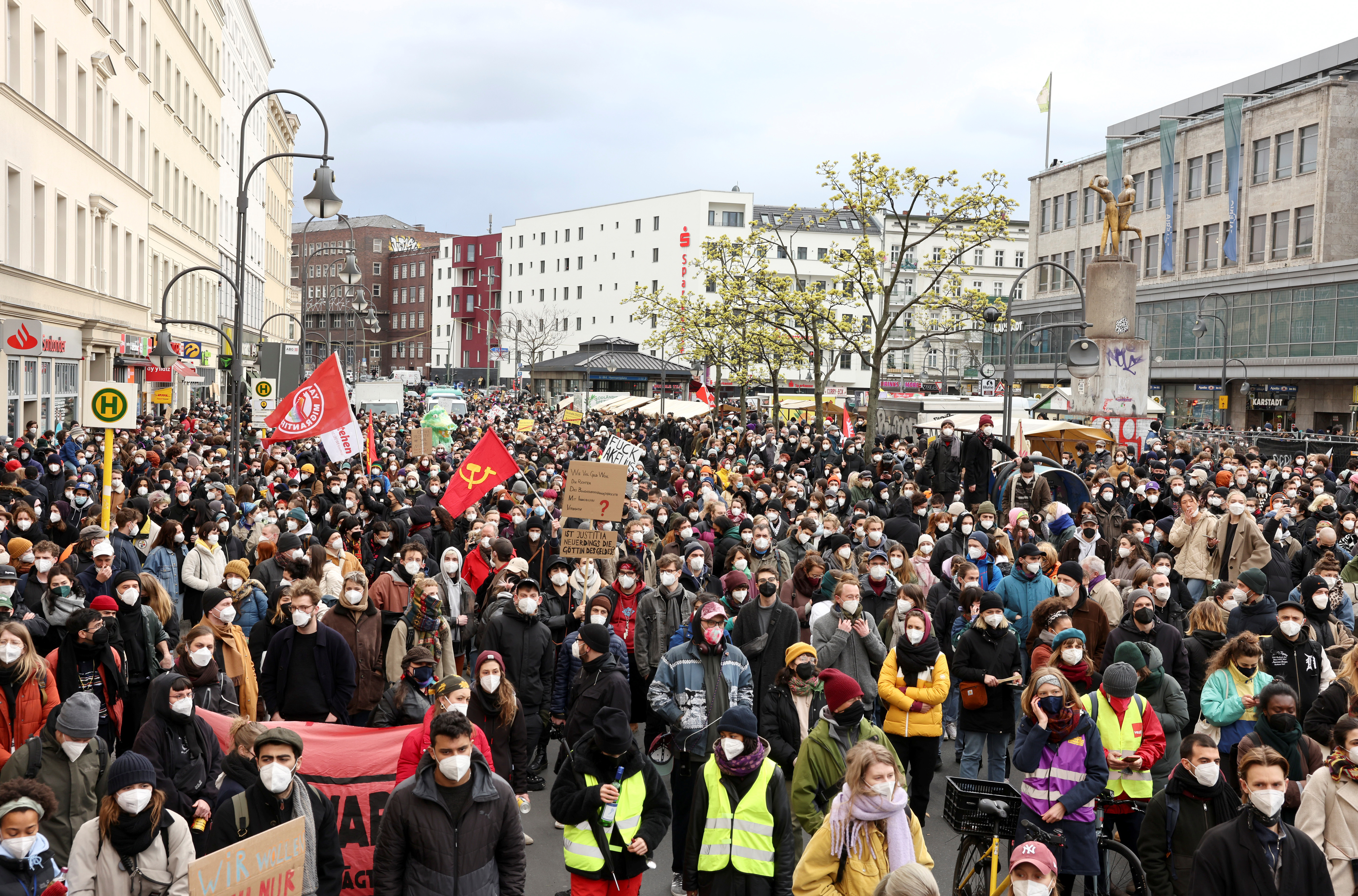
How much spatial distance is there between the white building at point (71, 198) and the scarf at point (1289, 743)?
82.8ft

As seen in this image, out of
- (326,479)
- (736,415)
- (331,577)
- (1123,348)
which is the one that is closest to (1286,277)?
(736,415)

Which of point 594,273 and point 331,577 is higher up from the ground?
point 594,273

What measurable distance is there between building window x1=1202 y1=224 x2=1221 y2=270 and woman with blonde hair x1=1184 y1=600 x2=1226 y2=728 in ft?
186

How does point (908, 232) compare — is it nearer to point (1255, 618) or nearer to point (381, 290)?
point (1255, 618)

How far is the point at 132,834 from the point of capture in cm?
530

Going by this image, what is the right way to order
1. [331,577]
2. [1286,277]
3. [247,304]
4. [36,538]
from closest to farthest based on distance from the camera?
1. [331,577]
2. [36,538]
3. [1286,277]
4. [247,304]

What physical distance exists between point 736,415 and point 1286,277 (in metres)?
25.4

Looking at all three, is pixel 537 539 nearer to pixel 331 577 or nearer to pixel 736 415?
pixel 331 577

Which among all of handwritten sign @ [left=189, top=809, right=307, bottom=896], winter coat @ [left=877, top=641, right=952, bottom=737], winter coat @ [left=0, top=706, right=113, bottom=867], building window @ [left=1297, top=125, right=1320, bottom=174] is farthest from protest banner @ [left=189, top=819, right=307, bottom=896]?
building window @ [left=1297, top=125, right=1320, bottom=174]

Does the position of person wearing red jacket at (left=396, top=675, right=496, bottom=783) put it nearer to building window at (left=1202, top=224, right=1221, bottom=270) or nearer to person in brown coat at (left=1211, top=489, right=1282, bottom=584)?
person in brown coat at (left=1211, top=489, right=1282, bottom=584)

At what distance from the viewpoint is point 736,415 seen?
55562 millimetres

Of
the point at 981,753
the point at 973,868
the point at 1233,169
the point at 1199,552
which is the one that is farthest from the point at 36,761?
A: the point at 1233,169

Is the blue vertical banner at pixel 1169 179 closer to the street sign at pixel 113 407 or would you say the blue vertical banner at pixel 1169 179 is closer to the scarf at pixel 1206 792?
the street sign at pixel 113 407

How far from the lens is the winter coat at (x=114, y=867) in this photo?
523 centimetres
